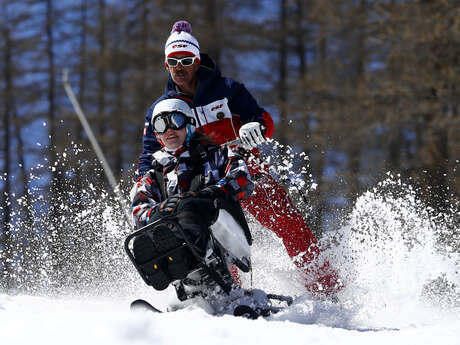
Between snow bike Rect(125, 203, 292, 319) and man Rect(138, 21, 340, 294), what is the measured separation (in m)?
0.91

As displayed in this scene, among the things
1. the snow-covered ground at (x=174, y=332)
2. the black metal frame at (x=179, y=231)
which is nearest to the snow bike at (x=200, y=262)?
the black metal frame at (x=179, y=231)

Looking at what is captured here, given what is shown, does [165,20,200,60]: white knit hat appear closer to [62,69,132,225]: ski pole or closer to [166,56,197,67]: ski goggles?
[166,56,197,67]: ski goggles

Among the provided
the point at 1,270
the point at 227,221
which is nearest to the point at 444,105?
the point at 1,270

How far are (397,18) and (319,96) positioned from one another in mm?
3393

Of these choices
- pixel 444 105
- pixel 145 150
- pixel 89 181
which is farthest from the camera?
pixel 444 105

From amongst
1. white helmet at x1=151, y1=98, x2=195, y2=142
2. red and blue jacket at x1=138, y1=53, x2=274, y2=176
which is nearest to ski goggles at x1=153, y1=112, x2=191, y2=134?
white helmet at x1=151, y1=98, x2=195, y2=142

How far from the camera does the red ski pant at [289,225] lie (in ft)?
15.1

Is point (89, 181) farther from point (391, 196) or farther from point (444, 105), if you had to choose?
point (444, 105)

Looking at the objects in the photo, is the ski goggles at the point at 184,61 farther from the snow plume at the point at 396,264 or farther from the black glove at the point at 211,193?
the snow plume at the point at 396,264

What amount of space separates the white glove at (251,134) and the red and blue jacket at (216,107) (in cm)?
58

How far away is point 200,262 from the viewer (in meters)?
3.23

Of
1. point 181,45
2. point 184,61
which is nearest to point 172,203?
point 184,61

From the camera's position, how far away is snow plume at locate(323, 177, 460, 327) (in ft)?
14.3

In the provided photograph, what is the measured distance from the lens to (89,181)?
32.5 ft
